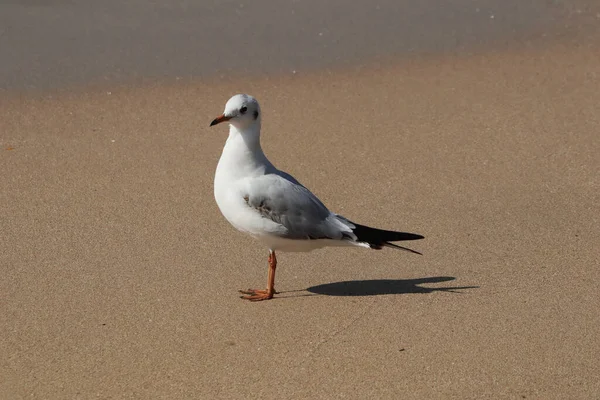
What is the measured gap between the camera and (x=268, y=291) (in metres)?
4.59

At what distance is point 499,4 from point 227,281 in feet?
17.2

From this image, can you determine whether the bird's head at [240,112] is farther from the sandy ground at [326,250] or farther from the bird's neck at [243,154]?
the sandy ground at [326,250]

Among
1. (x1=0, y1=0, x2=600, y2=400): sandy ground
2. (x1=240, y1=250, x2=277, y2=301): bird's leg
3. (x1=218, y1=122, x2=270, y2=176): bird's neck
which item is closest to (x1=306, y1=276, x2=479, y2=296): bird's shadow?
(x1=0, y1=0, x2=600, y2=400): sandy ground

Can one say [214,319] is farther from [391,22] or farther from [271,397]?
[391,22]

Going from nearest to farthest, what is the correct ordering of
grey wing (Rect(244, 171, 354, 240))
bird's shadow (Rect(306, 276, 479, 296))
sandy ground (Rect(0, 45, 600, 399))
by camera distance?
sandy ground (Rect(0, 45, 600, 399)) < grey wing (Rect(244, 171, 354, 240)) < bird's shadow (Rect(306, 276, 479, 296))

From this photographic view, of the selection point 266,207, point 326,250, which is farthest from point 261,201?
point 326,250

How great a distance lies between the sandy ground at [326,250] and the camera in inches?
157

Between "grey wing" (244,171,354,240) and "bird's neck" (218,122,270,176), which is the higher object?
"bird's neck" (218,122,270,176)

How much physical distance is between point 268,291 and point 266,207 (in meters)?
0.41

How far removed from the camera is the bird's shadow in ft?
15.2

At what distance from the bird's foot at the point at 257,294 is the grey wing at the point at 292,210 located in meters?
0.30

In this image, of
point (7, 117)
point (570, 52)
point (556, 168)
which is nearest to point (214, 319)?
point (556, 168)

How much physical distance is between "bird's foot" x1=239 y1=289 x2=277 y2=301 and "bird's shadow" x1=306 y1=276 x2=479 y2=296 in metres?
0.21

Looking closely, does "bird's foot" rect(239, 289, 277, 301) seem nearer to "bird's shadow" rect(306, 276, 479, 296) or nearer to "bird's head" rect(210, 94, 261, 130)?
"bird's shadow" rect(306, 276, 479, 296)
